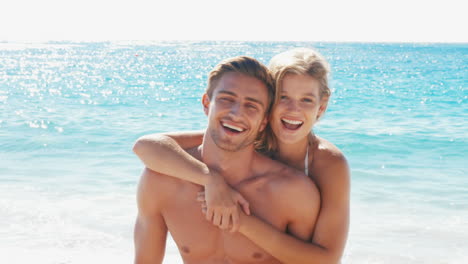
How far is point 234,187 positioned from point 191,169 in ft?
0.84

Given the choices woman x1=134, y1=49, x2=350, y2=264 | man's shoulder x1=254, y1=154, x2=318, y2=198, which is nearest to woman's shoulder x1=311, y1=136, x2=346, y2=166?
woman x1=134, y1=49, x2=350, y2=264

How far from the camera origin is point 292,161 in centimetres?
335

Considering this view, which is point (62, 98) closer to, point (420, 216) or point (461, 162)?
point (461, 162)

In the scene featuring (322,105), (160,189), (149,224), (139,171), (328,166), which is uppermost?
(322,105)

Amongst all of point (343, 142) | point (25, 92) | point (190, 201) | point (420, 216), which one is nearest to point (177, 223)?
point (190, 201)

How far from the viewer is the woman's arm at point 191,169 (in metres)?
2.61

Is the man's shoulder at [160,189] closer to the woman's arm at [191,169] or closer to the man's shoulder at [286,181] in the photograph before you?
the woman's arm at [191,169]

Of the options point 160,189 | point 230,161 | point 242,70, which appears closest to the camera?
point 242,70

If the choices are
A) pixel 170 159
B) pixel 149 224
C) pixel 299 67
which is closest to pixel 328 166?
pixel 299 67

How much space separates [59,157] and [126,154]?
1125mm

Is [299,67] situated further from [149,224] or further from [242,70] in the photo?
[149,224]

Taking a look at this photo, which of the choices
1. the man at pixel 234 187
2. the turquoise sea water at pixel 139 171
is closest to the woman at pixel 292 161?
the man at pixel 234 187

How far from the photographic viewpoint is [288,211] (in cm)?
285

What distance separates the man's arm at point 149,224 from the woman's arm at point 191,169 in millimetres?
110
